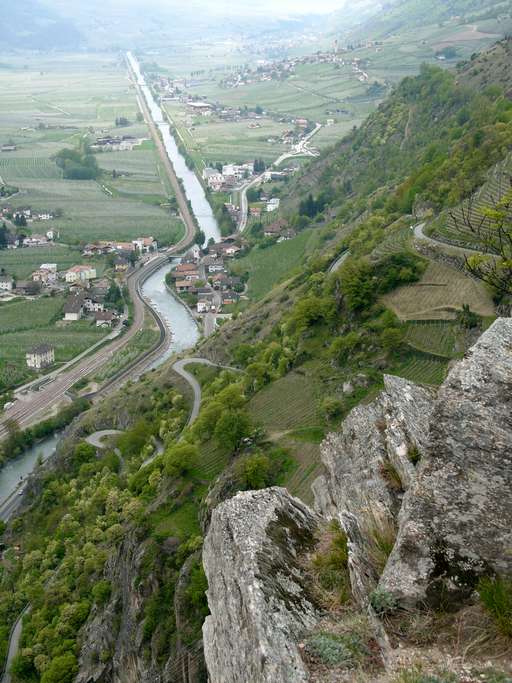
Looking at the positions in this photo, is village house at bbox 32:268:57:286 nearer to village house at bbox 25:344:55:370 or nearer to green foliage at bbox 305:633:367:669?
village house at bbox 25:344:55:370

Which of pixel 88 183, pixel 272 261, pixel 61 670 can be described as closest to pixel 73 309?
pixel 272 261

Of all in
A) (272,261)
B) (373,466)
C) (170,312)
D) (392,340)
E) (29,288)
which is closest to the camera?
(373,466)

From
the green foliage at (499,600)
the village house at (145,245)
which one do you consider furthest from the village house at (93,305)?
the green foliage at (499,600)

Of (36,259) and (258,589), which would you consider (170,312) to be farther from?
(258,589)

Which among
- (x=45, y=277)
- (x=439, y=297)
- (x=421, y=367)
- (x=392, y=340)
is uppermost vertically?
(x=439, y=297)

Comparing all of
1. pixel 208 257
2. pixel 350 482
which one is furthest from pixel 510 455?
pixel 208 257

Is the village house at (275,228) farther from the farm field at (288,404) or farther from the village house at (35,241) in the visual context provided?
the farm field at (288,404)

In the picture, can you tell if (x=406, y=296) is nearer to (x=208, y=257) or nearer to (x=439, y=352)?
(x=439, y=352)
